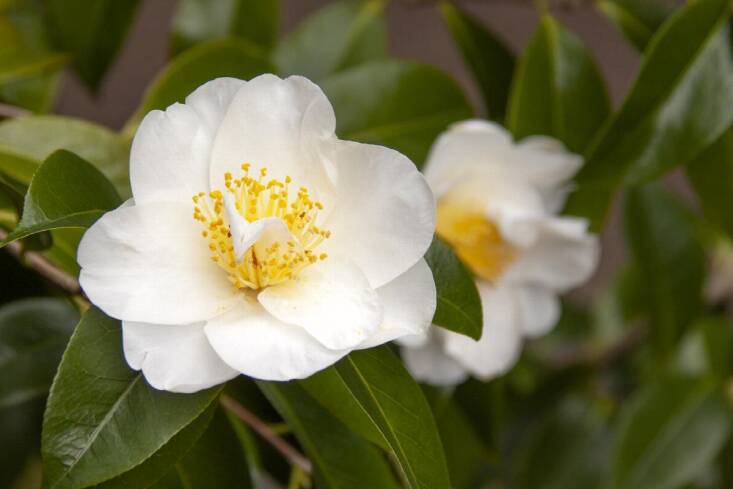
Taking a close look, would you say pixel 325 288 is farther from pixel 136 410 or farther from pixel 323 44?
pixel 323 44

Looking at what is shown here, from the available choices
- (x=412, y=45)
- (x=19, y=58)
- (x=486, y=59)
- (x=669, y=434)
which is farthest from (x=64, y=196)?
(x=412, y=45)

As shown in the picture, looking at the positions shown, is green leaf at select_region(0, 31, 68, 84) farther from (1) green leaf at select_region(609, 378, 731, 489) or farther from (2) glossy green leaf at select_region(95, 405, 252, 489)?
(1) green leaf at select_region(609, 378, 731, 489)

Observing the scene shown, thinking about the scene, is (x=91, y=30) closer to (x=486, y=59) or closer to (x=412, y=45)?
(x=486, y=59)

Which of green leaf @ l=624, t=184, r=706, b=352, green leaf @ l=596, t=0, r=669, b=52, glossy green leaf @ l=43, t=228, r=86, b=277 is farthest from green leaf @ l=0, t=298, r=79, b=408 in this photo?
green leaf @ l=624, t=184, r=706, b=352

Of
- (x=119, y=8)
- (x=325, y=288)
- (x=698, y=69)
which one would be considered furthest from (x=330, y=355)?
(x=119, y=8)

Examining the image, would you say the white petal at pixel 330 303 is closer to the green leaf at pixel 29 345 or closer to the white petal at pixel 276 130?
the white petal at pixel 276 130

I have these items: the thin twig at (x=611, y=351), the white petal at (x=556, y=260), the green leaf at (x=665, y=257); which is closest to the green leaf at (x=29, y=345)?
the white petal at (x=556, y=260)
